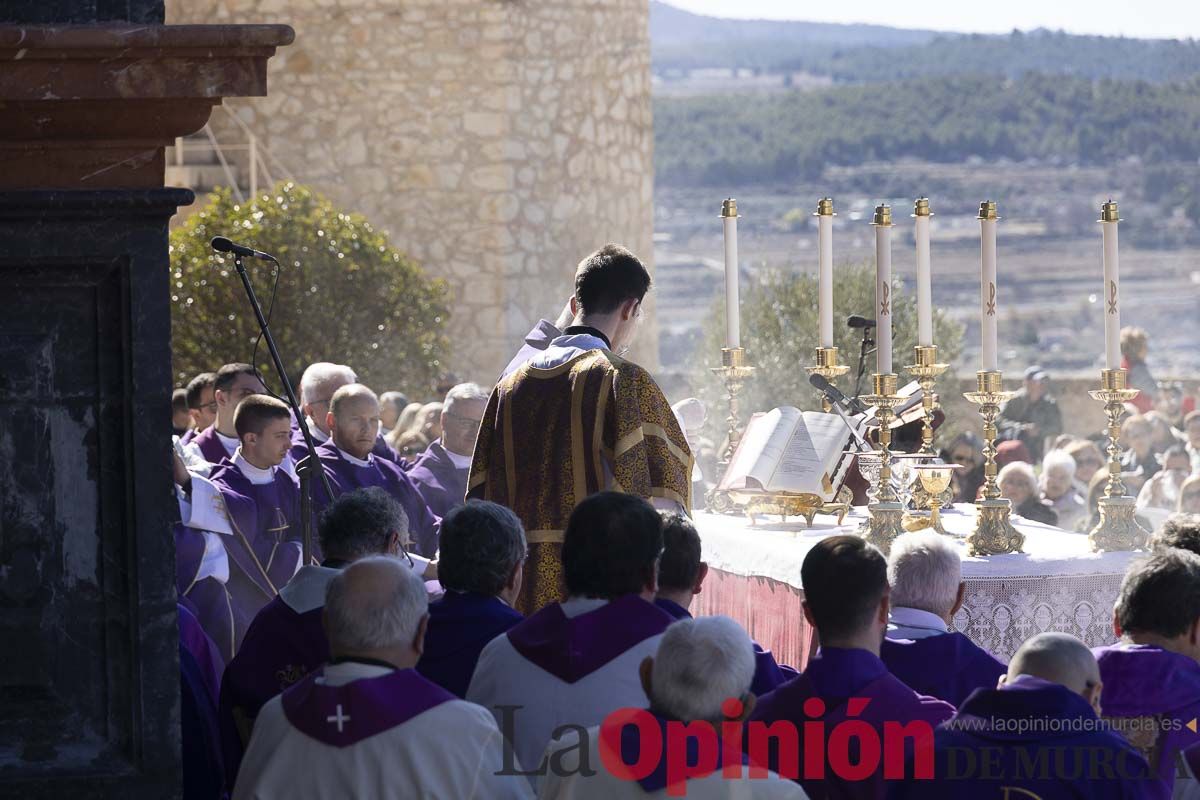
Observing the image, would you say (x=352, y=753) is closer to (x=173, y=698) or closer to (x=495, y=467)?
(x=173, y=698)

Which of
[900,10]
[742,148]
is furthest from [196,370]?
[900,10]

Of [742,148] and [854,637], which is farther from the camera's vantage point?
[742,148]

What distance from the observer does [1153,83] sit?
4759 centimetres

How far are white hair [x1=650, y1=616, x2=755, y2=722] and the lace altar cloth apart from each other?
172 cm

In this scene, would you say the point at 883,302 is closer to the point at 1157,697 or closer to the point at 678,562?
the point at 678,562

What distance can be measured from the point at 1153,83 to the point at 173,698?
4771 cm

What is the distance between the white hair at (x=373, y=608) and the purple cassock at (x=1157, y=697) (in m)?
1.36

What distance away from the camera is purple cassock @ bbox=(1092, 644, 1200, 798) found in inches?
136

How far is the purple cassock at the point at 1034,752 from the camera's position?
2.92m

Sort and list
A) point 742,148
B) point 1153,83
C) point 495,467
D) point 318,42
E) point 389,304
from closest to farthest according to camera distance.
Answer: point 495,467 → point 389,304 → point 318,42 → point 742,148 → point 1153,83

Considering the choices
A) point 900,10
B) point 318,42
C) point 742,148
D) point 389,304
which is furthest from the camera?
point 900,10

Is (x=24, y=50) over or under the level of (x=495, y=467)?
over

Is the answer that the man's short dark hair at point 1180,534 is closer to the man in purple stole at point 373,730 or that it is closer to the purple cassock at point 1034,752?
the purple cassock at point 1034,752

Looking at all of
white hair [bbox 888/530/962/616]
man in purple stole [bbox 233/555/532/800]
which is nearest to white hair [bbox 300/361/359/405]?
white hair [bbox 888/530/962/616]
